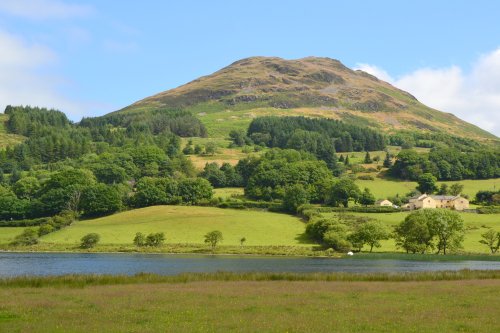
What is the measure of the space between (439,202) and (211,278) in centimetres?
13319

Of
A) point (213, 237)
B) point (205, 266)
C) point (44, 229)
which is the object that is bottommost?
point (44, 229)

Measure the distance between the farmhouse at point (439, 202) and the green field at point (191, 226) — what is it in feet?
137

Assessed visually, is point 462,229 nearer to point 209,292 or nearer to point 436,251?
point 436,251

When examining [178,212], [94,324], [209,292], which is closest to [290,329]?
[94,324]

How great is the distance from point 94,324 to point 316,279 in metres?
25.4

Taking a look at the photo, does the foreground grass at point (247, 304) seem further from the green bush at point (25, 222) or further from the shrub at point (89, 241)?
the green bush at point (25, 222)

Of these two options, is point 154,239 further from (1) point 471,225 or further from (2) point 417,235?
(1) point 471,225

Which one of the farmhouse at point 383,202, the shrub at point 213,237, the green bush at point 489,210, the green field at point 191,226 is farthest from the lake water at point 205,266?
the farmhouse at point 383,202

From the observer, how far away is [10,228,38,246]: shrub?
118m

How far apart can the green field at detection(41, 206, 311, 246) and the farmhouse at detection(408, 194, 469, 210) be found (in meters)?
41.7

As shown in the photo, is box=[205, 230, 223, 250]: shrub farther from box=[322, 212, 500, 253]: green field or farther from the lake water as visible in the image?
box=[322, 212, 500, 253]: green field

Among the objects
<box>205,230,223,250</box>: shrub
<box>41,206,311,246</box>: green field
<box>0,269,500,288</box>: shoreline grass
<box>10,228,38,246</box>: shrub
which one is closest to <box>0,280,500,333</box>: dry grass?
<box>0,269,500,288</box>: shoreline grass

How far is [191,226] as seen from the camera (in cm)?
13050

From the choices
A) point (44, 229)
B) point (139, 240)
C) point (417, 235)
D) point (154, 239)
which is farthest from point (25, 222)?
point (417, 235)
